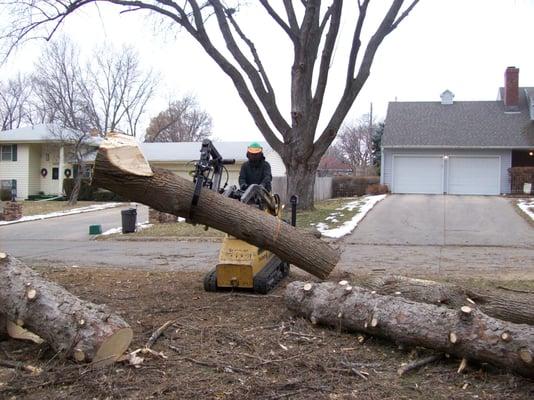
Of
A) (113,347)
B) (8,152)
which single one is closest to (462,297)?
(113,347)

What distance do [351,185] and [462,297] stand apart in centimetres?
2978

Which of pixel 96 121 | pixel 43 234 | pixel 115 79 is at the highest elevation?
pixel 115 79

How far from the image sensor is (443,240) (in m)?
15.2

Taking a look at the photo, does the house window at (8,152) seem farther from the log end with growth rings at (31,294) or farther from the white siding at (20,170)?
the log end with growth rings at (31,294)

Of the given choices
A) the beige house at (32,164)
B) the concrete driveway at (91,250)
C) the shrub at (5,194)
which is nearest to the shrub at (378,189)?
the concrete driveway at (91,250)

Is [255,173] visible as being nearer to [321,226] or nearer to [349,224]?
[321,226]

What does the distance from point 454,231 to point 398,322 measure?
41.9ft

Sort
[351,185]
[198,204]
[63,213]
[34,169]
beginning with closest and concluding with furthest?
[198,204], [63,213], [351,185], [34,169]

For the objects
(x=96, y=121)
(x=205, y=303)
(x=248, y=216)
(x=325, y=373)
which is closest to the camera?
(x=325, y=373)

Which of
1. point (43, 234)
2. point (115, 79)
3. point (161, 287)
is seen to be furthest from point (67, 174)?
point (161, 287)

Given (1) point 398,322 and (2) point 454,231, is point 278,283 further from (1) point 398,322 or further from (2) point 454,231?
(2) point 454,231

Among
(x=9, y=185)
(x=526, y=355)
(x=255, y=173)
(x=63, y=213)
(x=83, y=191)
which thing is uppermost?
(x=255, y=173)

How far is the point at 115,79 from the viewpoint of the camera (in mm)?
47375

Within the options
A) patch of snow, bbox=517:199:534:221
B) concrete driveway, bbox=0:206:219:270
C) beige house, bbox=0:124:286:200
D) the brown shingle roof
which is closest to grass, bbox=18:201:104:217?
beige house, bbox=0:124:286:200
